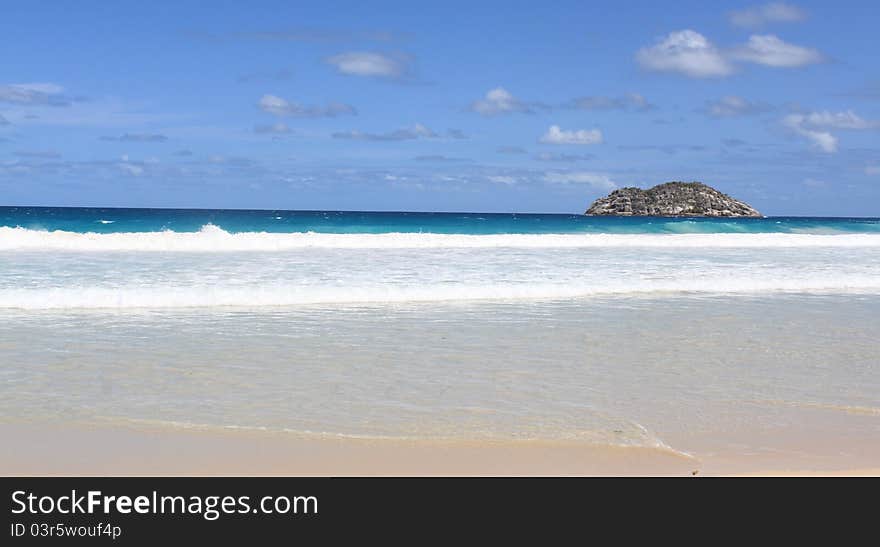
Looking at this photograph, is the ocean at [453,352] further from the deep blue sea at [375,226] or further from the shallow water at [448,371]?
the deep blue sea at [375,226]

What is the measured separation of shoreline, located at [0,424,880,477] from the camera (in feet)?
15.1

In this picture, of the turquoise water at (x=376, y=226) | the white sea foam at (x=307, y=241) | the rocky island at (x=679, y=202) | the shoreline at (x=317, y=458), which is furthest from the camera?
the rocky island at (x=679, y=202)

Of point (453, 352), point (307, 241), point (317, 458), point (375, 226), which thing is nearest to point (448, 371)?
point (453, 352)

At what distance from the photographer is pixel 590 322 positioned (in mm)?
10398

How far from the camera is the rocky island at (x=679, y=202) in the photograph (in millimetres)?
105375

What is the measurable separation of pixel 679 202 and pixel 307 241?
281 ft

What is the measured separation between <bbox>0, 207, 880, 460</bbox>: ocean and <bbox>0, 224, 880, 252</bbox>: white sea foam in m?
6.84

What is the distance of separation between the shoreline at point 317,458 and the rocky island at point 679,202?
338 ft
